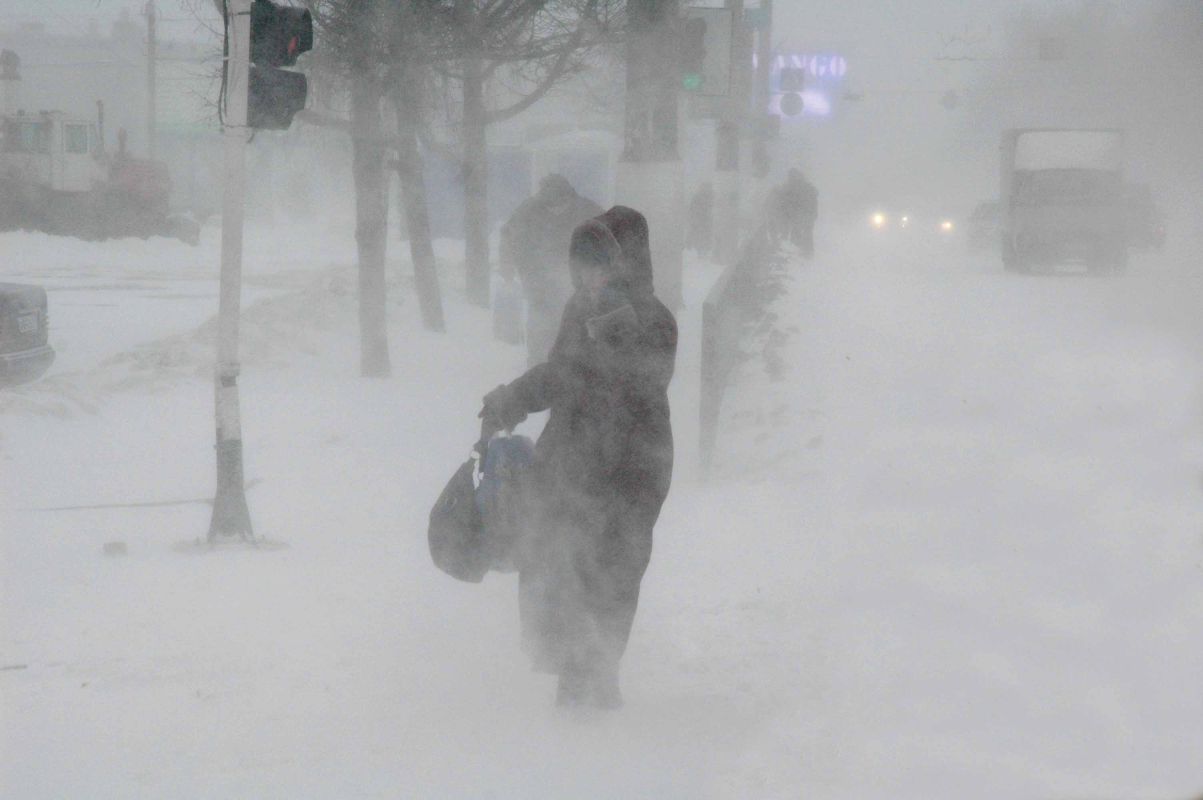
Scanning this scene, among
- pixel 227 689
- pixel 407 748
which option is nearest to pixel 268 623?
pixel 227 689

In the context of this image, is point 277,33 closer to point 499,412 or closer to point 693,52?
point 499,412

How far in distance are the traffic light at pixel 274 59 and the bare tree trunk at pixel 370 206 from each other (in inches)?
226

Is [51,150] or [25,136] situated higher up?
[25,136]

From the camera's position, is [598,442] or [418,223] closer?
[598,442]

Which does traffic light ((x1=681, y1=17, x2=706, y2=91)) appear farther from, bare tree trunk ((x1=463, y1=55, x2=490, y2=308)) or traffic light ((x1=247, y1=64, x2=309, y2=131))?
bare tree trunk ((x1=463, y1=55, x2=490, y2=308))

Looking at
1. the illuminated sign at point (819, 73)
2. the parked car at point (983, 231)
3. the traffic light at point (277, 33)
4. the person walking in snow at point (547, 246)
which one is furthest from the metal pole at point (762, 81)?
the traffic light at point (277, 33)

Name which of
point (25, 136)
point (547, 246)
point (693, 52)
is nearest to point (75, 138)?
point (25, 136)

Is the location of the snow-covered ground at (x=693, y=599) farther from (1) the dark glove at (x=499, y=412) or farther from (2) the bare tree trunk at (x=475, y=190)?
(2) the bare tree trunk at (x=475, y=190)

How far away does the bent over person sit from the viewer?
16.3ft

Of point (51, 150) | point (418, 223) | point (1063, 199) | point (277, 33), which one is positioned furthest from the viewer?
point (51, 150)

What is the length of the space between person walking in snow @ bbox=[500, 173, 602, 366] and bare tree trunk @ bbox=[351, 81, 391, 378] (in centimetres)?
226

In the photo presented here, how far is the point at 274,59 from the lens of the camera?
7.50m

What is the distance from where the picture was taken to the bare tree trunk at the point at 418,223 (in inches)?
625

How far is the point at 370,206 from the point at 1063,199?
828 inches
